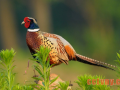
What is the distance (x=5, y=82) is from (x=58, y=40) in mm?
2111

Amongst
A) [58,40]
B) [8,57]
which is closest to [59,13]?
[58,40]

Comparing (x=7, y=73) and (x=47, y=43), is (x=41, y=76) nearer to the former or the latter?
(x=7, y=73)

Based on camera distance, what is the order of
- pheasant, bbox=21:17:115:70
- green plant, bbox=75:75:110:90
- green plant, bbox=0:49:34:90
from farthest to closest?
pheasant, bbox=21:17:115:70
green plant, bbox=0:49:34:90
green plant, bbox=75:75:110:90

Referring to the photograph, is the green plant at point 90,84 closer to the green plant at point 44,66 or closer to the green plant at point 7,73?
the green plant at point 44,66

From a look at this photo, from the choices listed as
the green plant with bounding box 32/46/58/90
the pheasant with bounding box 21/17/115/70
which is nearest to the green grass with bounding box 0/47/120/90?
the green plant with bounding box 32/46/58/90

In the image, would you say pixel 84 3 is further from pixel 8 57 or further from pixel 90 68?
pixel 8 57

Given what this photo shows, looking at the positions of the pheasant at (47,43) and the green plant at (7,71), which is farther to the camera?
the pheasant at (47,43)

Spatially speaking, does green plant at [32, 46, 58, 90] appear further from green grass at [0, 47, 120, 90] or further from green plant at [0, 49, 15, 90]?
green plant at [0, 49, 15, 90]

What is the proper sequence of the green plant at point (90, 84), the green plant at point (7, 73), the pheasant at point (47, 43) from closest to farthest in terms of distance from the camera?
the green plant at point (90, 84), the green plant at point (7, 73), the pheasant at point (47, 43)

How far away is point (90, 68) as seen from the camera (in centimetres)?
1177

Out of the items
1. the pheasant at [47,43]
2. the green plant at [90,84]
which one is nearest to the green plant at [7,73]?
the green plant at [90,84]

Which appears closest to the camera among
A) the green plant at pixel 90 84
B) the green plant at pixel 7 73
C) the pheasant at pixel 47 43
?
the green plant at pixel 90 84

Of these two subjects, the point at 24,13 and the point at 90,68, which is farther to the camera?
the point at 24,13

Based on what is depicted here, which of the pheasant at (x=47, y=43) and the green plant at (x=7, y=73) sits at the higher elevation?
the green plant at (x=7, y=73)
